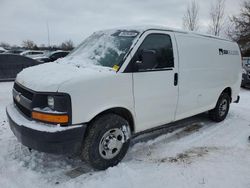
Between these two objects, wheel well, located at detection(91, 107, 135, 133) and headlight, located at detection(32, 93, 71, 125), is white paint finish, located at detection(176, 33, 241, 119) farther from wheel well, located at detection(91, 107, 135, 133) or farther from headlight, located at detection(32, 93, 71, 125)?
headlight, located at detection(32, 93, 71, 125)

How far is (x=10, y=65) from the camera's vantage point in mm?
11281

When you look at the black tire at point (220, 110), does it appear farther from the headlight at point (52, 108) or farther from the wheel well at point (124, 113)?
the headlight at point (52, 108)

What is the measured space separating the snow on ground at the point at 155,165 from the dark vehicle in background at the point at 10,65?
6715mm

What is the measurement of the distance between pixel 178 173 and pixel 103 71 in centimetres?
179

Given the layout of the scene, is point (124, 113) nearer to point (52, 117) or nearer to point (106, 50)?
point (106, 50)

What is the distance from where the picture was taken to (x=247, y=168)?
150 inches

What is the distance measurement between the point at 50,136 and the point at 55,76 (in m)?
0.77

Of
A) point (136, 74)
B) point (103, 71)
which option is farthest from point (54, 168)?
point (136, 74)

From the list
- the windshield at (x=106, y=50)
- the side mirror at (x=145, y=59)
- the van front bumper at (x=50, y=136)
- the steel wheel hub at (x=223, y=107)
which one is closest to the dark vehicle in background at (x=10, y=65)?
the windshield at (x=106, y=50)

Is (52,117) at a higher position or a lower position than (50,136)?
higher

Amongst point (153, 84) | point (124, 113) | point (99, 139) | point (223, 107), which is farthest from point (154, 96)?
point (223, 107)

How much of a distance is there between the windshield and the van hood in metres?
0.20

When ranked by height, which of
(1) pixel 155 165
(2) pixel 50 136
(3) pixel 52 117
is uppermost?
(3) pixel 52 117

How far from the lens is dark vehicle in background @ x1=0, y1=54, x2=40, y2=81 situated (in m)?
11.1
